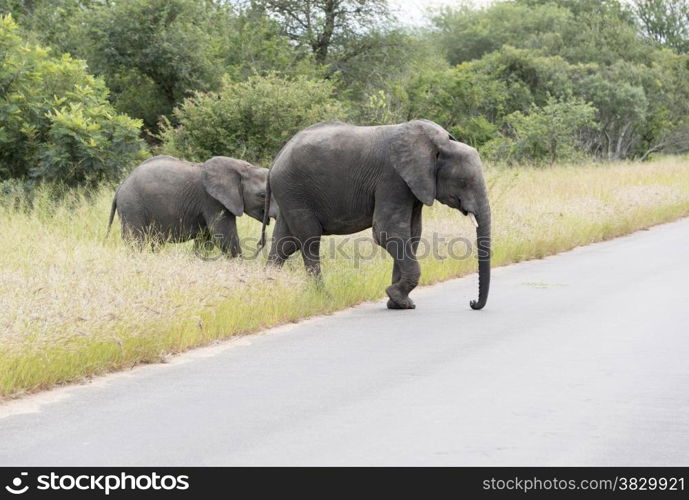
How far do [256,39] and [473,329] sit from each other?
23.7 m

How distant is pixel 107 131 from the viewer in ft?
69.3

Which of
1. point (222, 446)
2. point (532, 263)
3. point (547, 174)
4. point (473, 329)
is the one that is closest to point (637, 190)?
→ point (547, 174)

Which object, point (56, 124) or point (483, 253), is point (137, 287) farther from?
point (56, 124)

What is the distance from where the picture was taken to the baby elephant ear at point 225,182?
1480 cm

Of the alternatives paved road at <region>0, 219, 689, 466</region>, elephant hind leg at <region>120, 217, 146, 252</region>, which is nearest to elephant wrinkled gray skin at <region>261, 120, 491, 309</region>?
paved road at <region>0, 219, 689, 466</region>

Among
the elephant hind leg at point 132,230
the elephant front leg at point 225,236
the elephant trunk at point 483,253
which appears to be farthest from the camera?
the elephant hind leg at point 132,230

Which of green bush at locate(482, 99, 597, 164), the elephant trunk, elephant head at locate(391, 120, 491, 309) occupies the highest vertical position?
elephant head at locate(391, 120, 491, 309)

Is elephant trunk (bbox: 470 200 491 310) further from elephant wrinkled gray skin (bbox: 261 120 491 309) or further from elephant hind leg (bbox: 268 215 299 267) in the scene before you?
elephant hind leg (bbox: 268 215 299 267)

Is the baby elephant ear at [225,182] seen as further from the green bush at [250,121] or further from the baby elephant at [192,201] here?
the green bush at [250,121]

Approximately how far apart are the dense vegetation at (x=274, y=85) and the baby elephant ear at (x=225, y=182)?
5829 millimetres

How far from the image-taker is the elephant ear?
12.0m

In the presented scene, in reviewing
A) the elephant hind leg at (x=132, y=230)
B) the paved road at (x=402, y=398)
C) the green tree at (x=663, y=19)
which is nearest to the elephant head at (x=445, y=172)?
the paved road at (x=402, y=398)

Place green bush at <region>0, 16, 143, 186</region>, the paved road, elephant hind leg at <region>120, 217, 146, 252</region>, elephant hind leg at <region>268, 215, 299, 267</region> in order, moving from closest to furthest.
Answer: the paved road < elephant hind leg at <region>268, 215, 299, 267</region> < elephant hind leg at <region>120, 217, 146, 252</region> < green bush at <region>0, 16, 143, 186</region>

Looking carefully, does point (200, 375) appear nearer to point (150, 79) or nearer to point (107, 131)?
point (107, 131)
